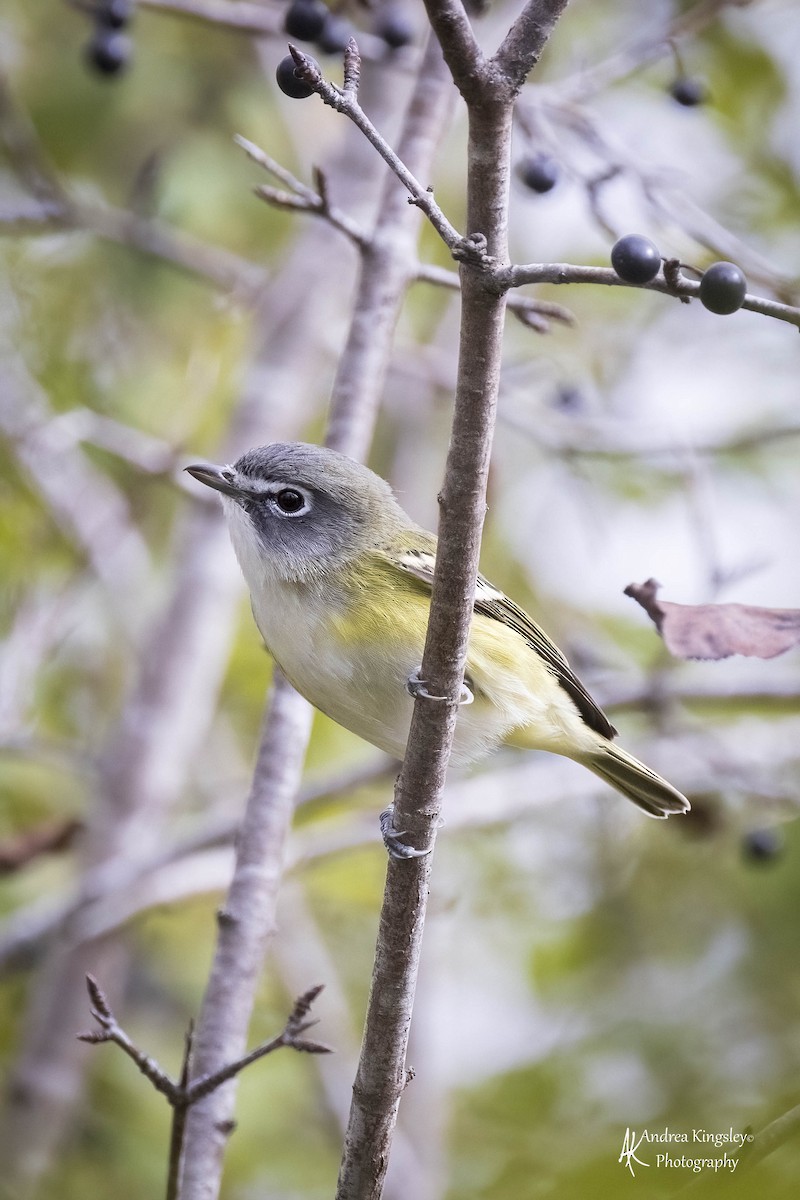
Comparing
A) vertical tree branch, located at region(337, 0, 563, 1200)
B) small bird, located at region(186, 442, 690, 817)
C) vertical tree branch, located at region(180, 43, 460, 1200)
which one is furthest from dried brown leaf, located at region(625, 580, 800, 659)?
vertical tree branch, located at region(180, 43, 460, 1200)

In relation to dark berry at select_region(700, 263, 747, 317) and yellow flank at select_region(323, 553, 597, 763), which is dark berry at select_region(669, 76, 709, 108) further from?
dark berry at select_region(700, 263, 747, 317)

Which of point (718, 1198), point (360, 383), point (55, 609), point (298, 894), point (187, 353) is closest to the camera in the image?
point (718, 1198)

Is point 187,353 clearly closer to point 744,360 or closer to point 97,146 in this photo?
point 97,146

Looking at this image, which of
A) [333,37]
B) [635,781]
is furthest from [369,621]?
[333,37]

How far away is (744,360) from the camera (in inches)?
283

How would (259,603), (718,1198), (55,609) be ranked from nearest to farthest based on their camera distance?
(718,1198) < (259,603) < (55,609)

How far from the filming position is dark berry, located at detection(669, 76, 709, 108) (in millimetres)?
4535

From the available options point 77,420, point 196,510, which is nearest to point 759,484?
point 196,510

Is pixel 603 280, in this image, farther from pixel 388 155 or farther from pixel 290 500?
pixel 290 500

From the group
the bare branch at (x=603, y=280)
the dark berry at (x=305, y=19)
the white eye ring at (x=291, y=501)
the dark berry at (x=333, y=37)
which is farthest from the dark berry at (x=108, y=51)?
the bare branch at (x=603, y=280)

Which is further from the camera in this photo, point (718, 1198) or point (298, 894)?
point (298, 894)

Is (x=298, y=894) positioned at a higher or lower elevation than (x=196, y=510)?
lower

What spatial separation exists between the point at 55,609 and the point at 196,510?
46.2 inches

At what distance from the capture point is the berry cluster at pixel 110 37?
4777 millimetres
